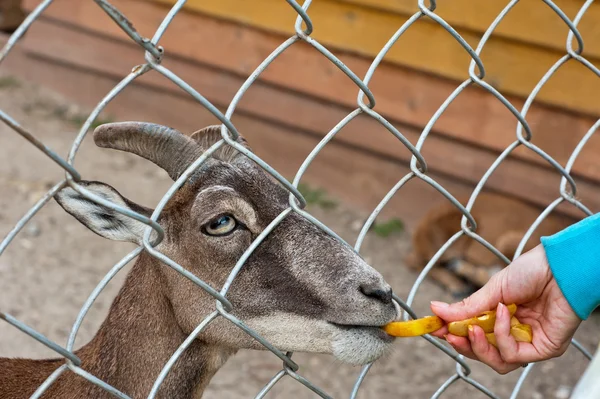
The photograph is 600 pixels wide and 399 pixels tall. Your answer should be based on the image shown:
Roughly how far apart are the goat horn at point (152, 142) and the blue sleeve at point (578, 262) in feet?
3.82

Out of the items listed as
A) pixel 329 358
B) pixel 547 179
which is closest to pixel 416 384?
pixel 329 358

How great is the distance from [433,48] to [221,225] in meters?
3.72

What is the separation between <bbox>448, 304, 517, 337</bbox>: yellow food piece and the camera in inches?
86.6

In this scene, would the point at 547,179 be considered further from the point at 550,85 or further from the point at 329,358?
the point at 329,358

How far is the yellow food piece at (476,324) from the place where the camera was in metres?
2.20

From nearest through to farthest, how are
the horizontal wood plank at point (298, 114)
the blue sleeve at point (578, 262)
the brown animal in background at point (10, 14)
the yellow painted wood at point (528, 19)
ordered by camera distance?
the blue sleeve at point (578, 262) → the yellow painted wood at point (528, 19) → the horizontal wood plank at point (298, 114) → the brown animal in background at point (10, 14)

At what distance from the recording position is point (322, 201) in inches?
270

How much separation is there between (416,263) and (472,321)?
4.05 metres

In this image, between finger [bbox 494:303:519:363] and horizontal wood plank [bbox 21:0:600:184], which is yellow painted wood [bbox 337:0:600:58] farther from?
finger [bbox 494:303:519:363]

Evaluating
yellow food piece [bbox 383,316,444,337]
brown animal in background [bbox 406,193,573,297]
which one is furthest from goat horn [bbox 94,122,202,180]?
brown animal in background [bbox 406,193,573,297]

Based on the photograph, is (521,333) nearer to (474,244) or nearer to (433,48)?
(433,48)

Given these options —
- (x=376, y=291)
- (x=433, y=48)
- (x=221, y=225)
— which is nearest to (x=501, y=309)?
(x=376, y=291)

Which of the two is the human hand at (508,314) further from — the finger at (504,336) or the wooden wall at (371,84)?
the wooden wall at (371,84)

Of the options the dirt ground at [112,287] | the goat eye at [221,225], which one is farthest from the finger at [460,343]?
the dirt ground at [112,287]
